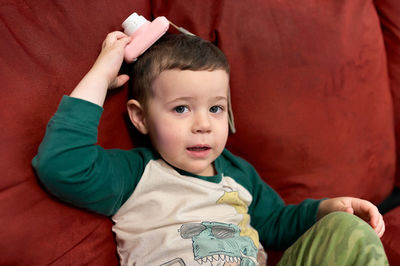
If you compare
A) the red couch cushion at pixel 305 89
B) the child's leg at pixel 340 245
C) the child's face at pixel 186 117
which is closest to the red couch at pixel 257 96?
the red couch cushion at pixel 305 89

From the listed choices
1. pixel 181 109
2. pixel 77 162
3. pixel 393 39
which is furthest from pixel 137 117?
pixel 393 39

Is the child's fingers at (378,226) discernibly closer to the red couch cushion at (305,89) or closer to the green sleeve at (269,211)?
the green sleeve at (269,211)

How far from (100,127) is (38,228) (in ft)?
0.83

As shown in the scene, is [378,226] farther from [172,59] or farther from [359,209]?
[172,59]

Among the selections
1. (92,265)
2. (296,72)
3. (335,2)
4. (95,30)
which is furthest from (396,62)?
(92,265)

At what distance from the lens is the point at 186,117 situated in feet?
2.81

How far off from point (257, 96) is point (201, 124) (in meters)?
0.29

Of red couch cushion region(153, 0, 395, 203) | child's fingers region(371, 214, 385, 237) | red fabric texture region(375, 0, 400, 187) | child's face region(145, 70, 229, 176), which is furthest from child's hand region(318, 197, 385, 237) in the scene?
red fabric texture region(375, 0, 400, 187)

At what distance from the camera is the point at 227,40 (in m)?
1.03

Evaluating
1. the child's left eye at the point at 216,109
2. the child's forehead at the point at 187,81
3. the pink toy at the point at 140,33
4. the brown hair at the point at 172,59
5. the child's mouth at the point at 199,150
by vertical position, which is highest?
the pink toy at the point at 140,33

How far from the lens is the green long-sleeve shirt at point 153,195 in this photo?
73 centimetres

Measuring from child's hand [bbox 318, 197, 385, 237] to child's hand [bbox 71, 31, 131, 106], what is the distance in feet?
1.87

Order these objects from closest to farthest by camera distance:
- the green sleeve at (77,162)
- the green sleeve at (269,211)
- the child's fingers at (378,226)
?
the green sleeve at (77,162), the child's fingers at (378,226), the green sleeve at (269,211)

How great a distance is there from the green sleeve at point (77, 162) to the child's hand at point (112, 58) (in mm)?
89
